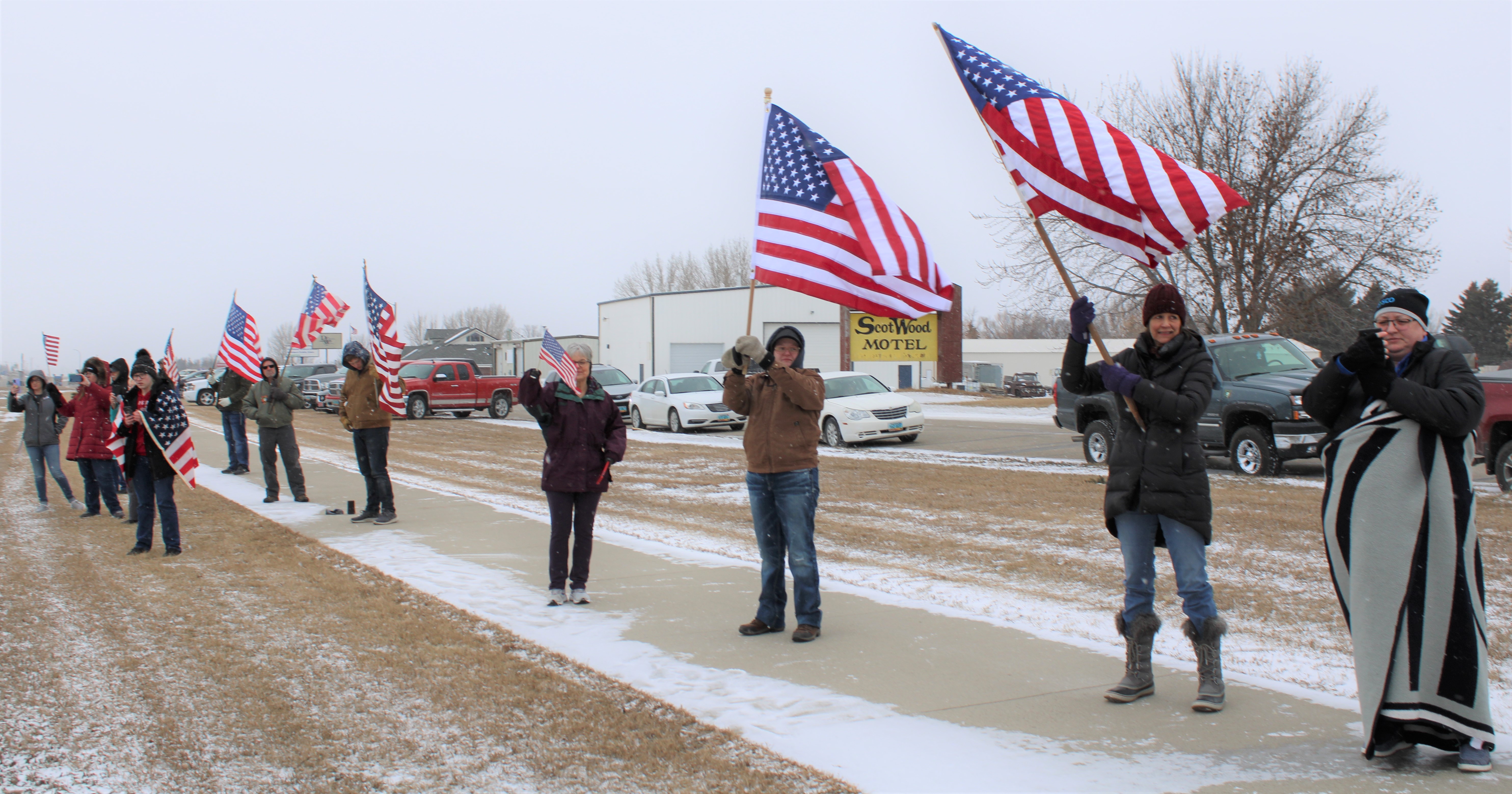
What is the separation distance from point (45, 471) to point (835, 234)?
1182 centimetres

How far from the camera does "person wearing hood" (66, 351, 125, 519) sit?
1143 centimetres

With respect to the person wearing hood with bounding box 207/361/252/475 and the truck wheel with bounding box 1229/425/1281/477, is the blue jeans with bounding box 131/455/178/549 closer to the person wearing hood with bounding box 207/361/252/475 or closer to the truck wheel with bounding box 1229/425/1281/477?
the person wearing hood with bounding box 207/361/252/475

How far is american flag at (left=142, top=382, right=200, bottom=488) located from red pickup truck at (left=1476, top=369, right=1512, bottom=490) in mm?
13373

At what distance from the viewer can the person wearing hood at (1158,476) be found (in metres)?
4.24

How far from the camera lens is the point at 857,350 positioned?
38594mm

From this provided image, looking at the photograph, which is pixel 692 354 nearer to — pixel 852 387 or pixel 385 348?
pixel 852 387

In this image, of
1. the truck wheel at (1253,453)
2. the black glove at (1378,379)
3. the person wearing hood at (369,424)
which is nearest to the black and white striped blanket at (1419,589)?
the black glove at (1378,379)

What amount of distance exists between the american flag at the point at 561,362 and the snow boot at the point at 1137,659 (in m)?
3.80

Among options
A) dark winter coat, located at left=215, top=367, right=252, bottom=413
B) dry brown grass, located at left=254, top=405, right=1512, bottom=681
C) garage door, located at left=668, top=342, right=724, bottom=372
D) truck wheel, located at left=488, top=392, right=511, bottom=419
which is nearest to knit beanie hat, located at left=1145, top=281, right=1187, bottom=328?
dry brown grass, located at left=254, top=405, right=1512, bottom=681

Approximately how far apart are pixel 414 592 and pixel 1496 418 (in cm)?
1148

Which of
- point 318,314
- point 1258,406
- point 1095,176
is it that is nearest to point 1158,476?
point 1095,176

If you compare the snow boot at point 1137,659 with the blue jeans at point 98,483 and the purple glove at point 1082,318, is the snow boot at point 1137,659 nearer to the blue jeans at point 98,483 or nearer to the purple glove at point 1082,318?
the purple glove at point 1082,318

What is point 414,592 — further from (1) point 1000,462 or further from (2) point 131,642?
(1) point 1000,462

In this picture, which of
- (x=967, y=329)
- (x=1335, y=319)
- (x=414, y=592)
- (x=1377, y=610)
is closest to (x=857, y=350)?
(x=1335, y=319)
